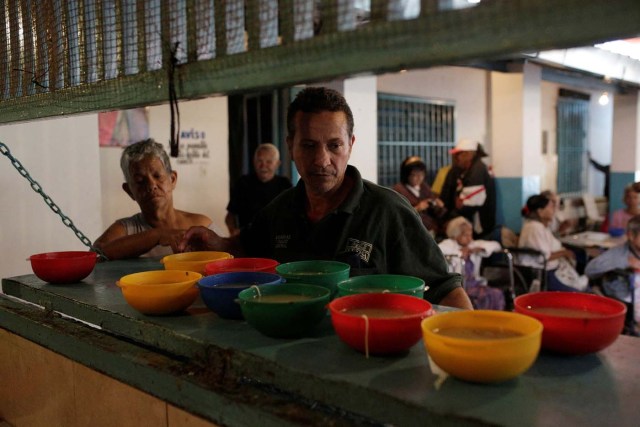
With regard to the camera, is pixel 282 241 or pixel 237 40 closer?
pixel 237 40

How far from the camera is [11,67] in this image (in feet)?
6.80

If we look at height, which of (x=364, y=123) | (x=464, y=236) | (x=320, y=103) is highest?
(x=364, y=123)

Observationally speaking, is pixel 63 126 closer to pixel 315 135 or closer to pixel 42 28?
pixel 42 28

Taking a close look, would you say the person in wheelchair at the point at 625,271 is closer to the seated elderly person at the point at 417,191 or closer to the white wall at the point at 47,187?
the seated elderly person at the point at 417,191

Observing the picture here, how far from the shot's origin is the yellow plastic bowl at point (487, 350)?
3.05ft

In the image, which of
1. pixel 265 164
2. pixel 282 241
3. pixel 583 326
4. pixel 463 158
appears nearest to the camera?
pixel 583 326

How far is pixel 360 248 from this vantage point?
6.31 feet

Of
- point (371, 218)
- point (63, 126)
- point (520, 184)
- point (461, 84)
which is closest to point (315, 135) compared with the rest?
point (371, 218)

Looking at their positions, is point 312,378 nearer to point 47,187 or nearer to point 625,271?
point 47,187

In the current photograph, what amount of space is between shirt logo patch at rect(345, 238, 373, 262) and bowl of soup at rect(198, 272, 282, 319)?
0.46 m

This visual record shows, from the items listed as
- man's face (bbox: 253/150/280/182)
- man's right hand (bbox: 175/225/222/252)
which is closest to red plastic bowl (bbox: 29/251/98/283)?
man's right hand (bbox: 175/225/222/252)

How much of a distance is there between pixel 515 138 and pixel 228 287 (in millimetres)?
7244

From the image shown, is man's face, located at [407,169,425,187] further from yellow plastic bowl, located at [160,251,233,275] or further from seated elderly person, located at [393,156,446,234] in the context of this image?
yellow plastic bowl, located at [160,251,233,275]

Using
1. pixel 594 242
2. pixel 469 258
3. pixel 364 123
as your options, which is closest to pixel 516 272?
pixel 469 258
